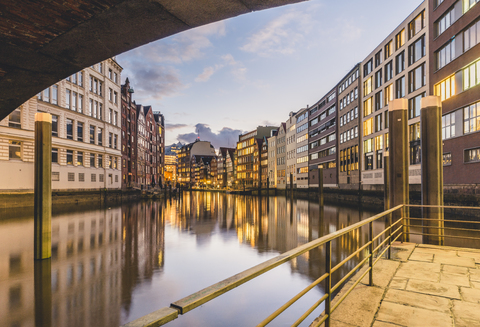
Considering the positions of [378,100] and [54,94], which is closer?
[54,94]

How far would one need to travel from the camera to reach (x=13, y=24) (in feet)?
11.7

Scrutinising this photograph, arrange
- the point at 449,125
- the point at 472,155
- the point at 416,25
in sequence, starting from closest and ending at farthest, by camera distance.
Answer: the point at 472,155, the point at 449,125, the point at 416,25

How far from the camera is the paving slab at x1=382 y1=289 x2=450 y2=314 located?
15.3 feet

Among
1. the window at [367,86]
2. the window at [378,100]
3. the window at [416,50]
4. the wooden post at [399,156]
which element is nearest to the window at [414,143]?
the window at [416,50]

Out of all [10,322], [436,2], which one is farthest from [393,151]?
[436,2]

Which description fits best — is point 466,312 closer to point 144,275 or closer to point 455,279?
point 455,279

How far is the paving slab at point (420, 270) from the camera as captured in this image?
6.14m

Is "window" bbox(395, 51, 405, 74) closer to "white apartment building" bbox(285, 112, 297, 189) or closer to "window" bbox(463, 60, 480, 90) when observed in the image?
"window" bbox(463, 60, 480, 90)

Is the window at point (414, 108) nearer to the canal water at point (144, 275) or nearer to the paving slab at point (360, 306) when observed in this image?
the canal water at point (144, 275)

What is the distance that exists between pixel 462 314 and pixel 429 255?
3993mm

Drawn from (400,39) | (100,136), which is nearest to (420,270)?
(400,39)

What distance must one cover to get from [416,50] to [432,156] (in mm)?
35295

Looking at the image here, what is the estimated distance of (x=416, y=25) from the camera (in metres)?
37.8

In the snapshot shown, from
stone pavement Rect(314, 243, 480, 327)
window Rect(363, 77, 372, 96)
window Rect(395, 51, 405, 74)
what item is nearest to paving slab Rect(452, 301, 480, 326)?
stone pavement Rect(314, 243, 480, 327)
